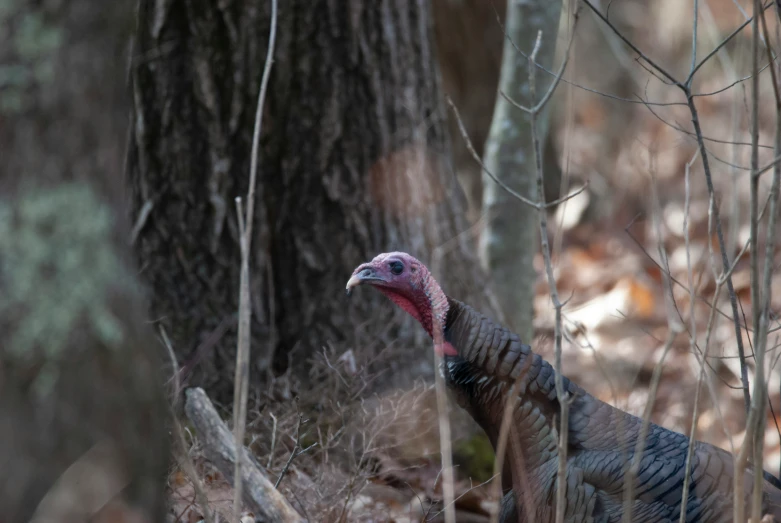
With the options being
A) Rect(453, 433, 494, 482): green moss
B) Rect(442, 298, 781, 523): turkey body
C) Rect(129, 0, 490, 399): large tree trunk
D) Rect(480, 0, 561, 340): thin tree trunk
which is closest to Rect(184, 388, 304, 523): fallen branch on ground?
Rect(442, 298, 781, 523): turkey body

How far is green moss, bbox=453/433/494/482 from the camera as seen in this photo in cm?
415

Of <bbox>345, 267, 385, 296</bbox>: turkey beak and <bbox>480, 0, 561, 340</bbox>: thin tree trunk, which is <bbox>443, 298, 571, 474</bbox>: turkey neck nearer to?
<bbox>345, 267, 385, 296</bbox>: turkey beak

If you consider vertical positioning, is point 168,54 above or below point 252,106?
above

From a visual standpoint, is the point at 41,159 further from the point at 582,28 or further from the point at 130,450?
the point at 582,28

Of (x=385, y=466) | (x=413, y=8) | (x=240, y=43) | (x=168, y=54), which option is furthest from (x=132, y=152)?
(x=385, y=466)

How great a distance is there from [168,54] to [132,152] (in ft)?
1.65

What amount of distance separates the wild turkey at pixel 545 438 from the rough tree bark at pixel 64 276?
1205mm

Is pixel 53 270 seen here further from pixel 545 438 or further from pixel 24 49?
pixel 545 438

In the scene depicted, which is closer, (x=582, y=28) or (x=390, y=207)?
(x=390, y=207)

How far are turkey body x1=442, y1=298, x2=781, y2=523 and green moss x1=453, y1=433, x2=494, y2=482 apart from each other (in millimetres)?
965

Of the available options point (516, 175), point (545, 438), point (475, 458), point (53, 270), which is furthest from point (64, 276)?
point (516, 175)

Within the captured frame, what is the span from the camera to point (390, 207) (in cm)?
421

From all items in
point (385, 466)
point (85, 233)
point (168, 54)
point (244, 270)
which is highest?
point (168, 54)

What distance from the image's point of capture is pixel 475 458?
4.19m
